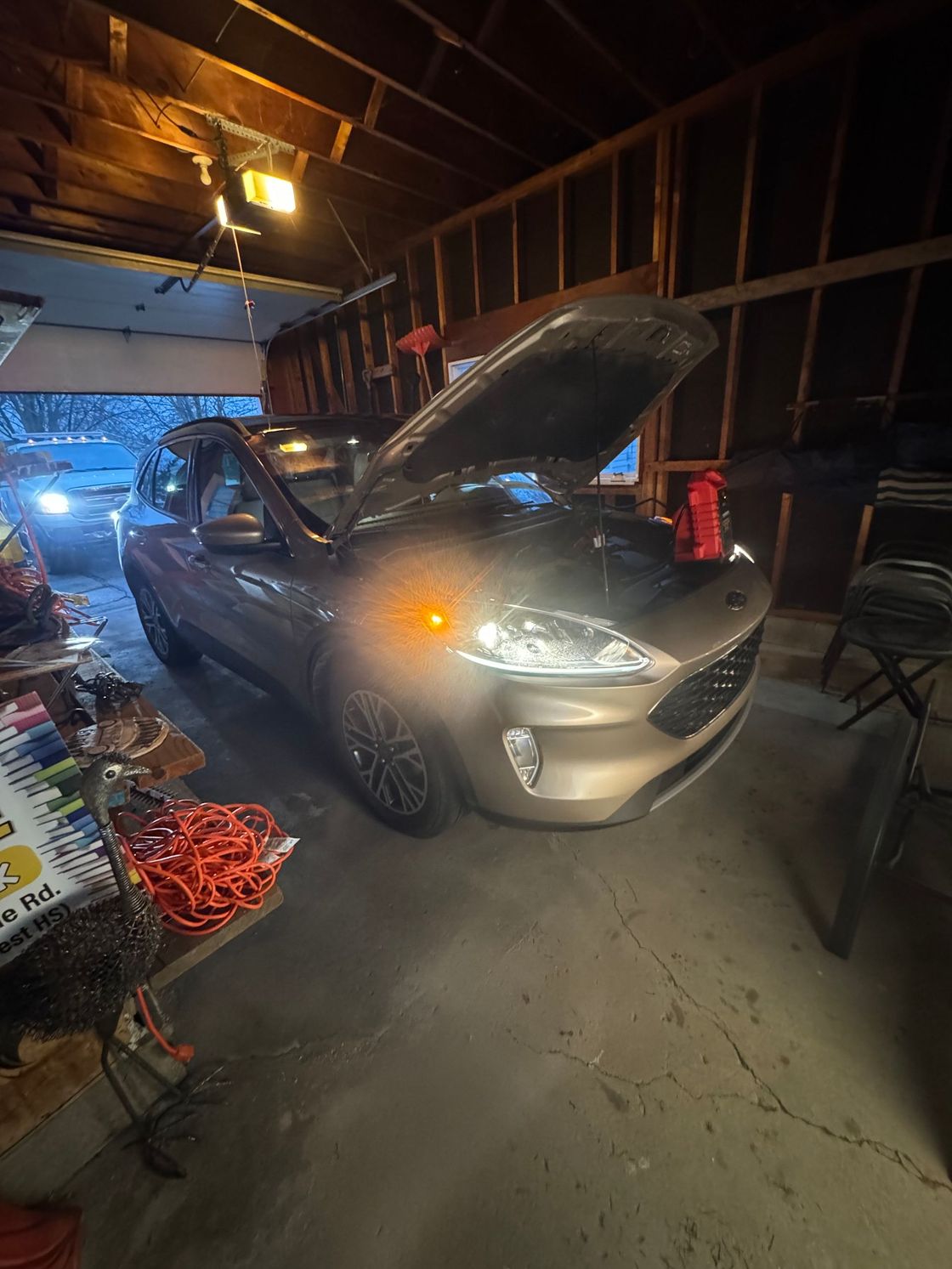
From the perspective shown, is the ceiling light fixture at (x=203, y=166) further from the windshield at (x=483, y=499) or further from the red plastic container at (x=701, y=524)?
the red plastic container at (x=701, y=524)

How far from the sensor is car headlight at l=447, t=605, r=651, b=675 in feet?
5.21

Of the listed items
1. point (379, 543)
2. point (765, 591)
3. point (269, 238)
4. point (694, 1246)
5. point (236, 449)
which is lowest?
point (694, 1246)

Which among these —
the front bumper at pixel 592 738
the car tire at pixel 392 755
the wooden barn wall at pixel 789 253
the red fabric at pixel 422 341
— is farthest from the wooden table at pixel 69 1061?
the red fabric at pixel 422 341

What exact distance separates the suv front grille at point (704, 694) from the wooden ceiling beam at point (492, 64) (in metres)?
3.63

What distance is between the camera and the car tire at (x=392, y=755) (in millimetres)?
1909

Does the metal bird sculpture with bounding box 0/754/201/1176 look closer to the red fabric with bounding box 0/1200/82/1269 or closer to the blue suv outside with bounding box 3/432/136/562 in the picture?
the red fabric with bounding box 0/1200/82/1269

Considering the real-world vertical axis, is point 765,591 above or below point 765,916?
above

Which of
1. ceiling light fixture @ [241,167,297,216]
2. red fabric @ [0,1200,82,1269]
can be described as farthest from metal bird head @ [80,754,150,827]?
ceiling light fixture @ [241,167,297,216]

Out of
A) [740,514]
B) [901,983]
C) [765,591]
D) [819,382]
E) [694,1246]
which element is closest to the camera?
[694,1246]

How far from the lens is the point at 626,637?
1615 millimetres

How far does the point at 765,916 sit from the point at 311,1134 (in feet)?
5.06

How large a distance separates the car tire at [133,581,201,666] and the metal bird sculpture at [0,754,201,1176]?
2914 millimetres

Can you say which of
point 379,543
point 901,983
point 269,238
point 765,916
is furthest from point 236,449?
point 269,238

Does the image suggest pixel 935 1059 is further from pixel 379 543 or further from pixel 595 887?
pixel 379 543
